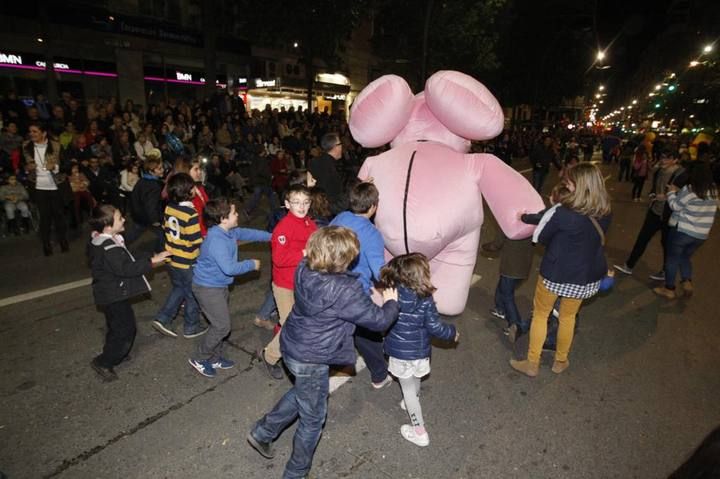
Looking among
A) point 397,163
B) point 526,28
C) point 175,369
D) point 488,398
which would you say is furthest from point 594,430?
point 526,28

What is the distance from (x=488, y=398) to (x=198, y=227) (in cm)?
286

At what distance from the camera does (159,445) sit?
9.57ft

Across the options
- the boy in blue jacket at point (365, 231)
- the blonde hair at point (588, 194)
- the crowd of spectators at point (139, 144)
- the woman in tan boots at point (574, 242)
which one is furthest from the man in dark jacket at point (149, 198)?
the blonde hair at point (588, 194)

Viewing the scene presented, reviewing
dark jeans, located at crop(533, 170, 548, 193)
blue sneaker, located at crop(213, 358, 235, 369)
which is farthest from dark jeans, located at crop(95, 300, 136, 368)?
dark jeans, located at crop(533, 170, 548, 193)

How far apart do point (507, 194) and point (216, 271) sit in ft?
7.83

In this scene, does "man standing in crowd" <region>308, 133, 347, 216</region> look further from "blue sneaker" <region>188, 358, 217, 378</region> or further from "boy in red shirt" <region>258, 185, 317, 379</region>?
"blue sneaker" <region>188, 358, 217, 378</region>

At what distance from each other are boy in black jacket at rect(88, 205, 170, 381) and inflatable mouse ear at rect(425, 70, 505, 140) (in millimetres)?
2475

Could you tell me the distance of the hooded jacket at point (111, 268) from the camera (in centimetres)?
333

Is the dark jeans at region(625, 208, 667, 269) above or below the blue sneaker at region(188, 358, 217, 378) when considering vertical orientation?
above

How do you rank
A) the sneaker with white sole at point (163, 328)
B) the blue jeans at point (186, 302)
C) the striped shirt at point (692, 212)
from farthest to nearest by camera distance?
the striped shirt at point (692, 212)
the sneaker with white sole at point (163, 328)
the blue jeans at point (186, 302)

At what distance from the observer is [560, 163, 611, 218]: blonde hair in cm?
327

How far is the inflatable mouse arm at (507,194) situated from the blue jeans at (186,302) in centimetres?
270

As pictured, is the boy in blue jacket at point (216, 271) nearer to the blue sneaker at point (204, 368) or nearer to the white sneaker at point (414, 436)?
the blue sneaker at point (204, 368)

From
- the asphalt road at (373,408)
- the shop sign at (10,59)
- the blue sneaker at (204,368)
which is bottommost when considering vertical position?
the asphalt road at (373,408)
